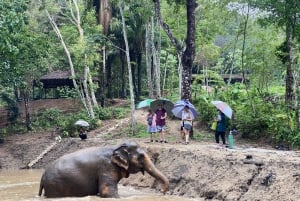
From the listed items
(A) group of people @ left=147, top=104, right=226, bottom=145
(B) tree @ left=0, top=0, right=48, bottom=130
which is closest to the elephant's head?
(A) group of people @ left=147, top=104, right=226, bottom=145

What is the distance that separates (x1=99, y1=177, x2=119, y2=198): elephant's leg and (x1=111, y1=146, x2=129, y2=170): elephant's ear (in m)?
0.39

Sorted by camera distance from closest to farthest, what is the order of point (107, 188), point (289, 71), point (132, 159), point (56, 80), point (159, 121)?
point (107, 188) < point (132, 159) < point (159, 121) < point (289, 71) < point (56, 80)

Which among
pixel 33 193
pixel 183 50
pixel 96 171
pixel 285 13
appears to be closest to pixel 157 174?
pixel 96 171

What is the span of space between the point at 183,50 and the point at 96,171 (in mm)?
11985

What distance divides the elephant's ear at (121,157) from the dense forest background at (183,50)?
326 inches

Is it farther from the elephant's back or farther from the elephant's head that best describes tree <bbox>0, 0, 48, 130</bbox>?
the elephant's head

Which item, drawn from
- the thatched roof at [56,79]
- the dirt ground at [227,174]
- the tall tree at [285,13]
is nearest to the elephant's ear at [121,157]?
the dirt ground at [227,174]

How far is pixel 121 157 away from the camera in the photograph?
434 inches

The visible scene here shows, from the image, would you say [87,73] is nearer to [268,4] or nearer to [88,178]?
→ [268,4]

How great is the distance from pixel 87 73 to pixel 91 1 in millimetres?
4706

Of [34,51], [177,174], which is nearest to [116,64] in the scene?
[34,51]

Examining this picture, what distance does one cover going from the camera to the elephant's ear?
11.0 meters

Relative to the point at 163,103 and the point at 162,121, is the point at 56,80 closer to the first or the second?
the point at 163,103

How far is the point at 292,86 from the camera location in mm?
21125
